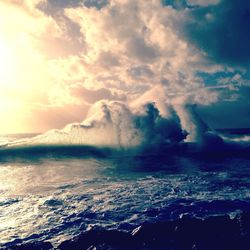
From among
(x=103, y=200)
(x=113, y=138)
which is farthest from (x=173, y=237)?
(x=113, y=138)

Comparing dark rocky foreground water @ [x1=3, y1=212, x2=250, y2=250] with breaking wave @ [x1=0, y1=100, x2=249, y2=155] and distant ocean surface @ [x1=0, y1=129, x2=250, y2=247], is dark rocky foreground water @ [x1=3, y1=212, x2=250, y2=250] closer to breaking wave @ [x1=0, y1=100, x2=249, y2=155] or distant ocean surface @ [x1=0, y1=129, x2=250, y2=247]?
distant ocean surface @ [x1=0, y1=129, x2=250, y2=247]

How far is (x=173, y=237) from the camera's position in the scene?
564 centimetres

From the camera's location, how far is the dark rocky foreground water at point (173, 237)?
5.26 metres

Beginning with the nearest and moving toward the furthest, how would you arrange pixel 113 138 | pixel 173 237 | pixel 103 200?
pixel 173 237 → pixel 103 200 → pixel 113 138

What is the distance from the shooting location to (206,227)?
19.5ft

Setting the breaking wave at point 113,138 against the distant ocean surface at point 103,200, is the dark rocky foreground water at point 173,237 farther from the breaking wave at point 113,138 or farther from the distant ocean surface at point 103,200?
the breaking wave at point 113,138

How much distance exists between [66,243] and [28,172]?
35.4 feet

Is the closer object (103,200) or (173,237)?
(173,237)

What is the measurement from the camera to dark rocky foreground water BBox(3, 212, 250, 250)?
17.3 feet

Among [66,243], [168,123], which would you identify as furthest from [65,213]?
[168,123]

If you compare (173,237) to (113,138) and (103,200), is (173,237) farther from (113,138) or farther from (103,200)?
(113,138)

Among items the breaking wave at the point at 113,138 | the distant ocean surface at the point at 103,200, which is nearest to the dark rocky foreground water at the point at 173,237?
the distant ocean surface at the point at 103,200

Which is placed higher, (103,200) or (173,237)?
(103,200)

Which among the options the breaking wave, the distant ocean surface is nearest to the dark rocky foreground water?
the distant ocean surface
